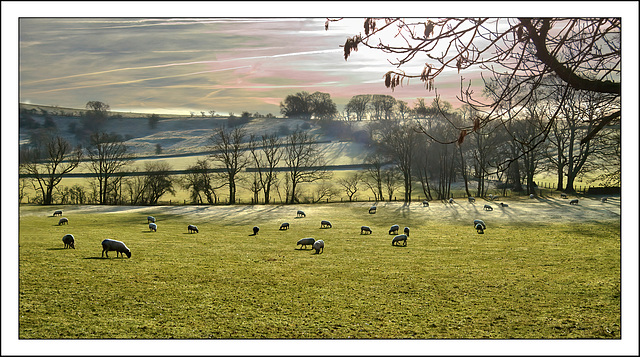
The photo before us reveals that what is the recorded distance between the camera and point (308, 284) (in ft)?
21.7

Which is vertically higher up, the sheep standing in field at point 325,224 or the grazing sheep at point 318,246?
the sheep standing in field at point 325,224

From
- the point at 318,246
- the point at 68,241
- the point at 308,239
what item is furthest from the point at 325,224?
the point at 68,241

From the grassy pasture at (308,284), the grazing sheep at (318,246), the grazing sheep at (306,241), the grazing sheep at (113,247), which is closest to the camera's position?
the grassy pasture at (308,284)

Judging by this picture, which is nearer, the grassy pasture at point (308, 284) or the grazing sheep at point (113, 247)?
the grassy pasture at point (308, 284)

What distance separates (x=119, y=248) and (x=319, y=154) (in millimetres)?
7823

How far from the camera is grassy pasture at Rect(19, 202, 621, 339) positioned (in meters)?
4.68

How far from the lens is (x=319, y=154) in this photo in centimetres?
1454

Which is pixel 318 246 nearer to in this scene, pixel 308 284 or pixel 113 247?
pixel 308 284

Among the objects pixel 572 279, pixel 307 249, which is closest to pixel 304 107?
pixel 307 249

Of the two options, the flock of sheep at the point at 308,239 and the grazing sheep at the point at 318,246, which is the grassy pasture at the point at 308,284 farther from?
the grazing sheep at the point at 318,246

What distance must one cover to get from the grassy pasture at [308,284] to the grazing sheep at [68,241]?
91 mm

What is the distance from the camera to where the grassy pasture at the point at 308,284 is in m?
4.68

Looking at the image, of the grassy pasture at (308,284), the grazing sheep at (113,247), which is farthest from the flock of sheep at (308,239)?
the grassy pasture at (308,284)

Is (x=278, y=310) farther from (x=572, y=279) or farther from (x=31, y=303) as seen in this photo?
(x=572, y=279)
